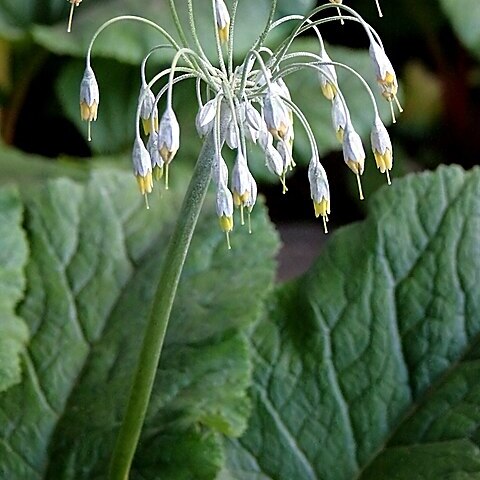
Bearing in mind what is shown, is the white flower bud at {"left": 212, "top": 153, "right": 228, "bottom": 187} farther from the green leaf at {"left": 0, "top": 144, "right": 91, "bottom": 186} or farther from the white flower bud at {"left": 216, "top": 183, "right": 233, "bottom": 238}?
the green leaf at {"left": 0, "top": 144, "right": 91, "bottom": 186}

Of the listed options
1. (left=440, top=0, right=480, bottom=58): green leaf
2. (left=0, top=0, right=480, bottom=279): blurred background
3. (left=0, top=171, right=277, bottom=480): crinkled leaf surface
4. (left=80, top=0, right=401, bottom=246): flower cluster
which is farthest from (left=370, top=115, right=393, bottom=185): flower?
(left=440, top=0, right=480, bottom=58): green leaf

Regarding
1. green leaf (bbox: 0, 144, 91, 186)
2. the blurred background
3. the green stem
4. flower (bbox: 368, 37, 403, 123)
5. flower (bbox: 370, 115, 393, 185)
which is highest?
the blurred background

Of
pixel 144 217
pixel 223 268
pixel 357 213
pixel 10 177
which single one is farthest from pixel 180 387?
pixel 357 213

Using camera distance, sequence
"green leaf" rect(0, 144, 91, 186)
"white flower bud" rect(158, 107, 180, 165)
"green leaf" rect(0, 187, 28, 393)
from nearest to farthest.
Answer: "white flower bud" rect(158, 107, 180, 165)
"green leaf" rect(0, 187, 28, 393)
"green leaf" rect(0, 144, 91, 186)

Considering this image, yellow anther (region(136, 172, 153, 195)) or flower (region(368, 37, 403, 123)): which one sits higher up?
flower (region(368, 37, 403, 123))

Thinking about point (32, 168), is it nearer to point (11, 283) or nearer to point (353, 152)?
point (11, 283)

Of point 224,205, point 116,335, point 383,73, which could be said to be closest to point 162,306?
point 224,205

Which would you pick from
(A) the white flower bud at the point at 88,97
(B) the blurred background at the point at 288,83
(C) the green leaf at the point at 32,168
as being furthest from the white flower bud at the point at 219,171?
(C) the green leaf at the point at 32,168
